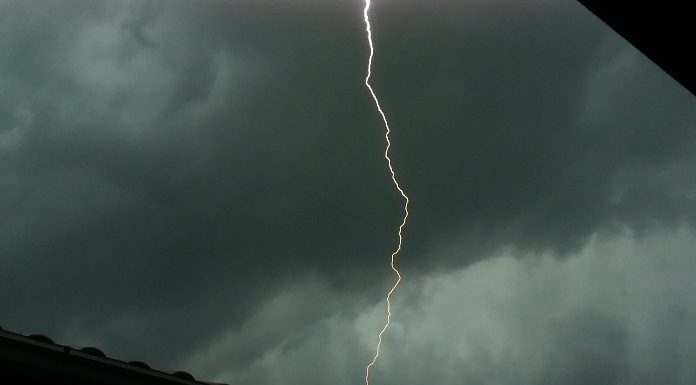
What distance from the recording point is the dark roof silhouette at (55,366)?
3271mm

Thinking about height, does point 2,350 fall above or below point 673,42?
below

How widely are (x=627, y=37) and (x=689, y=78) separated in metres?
0.57

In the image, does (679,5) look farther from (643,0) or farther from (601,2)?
(601,2)

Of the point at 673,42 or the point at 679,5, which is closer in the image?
the point at 679,5

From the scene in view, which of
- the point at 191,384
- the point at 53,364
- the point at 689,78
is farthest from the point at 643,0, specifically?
the point at 53,364

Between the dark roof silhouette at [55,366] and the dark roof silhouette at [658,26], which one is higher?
the dark roof silhouette at [658,26]

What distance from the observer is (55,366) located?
11.0ft

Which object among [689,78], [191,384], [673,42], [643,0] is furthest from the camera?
[191,384]

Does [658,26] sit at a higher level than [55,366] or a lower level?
higher

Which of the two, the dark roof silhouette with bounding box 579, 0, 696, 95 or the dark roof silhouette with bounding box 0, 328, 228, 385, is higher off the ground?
the dark roof silhouette with bounding box 579, 0, 696, 95

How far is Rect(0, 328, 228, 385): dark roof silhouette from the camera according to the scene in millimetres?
3271

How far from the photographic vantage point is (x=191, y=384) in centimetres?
384

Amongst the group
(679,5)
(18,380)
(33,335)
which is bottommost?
(18,380)

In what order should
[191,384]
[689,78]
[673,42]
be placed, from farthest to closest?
[191,384]
[689,78]
[673,42]
